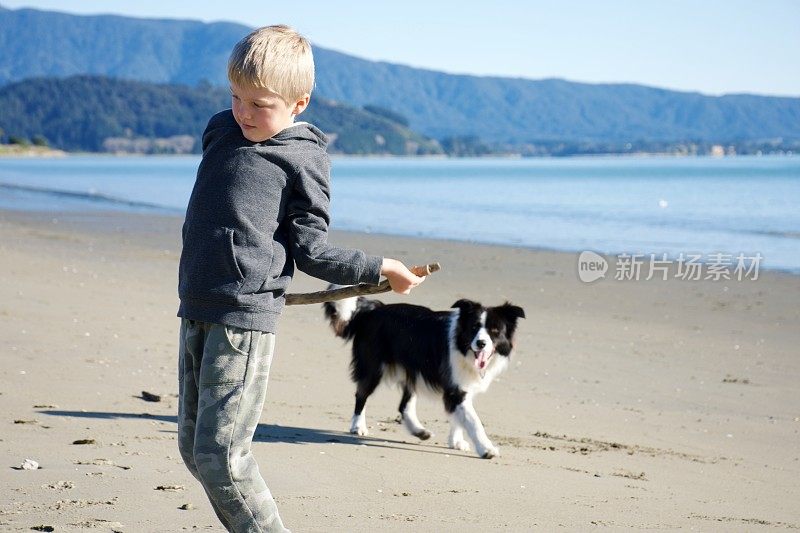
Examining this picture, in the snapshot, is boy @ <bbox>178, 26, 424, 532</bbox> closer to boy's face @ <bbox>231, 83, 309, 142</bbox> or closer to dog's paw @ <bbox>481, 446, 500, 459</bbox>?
boy's face @ <bbox>231, 83, 309, 142</bbox>

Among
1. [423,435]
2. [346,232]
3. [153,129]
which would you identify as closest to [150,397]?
[423,435]

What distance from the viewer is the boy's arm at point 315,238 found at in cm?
327

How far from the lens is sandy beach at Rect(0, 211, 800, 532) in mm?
4922

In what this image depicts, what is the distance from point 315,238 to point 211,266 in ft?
1.12

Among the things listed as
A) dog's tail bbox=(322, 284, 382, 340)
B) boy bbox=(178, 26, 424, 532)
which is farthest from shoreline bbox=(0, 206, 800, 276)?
boy bbox=(178, 26, 424, 532)

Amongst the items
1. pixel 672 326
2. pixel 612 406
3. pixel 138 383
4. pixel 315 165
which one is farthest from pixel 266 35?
pixel 672 326

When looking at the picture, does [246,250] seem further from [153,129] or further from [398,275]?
[153,129]

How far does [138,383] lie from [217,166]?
4830mm

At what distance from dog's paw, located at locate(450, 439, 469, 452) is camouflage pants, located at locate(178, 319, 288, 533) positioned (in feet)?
11.7

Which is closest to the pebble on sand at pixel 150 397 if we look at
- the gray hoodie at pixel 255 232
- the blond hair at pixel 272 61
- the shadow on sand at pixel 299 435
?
the shadow on sand at pixel 299 435

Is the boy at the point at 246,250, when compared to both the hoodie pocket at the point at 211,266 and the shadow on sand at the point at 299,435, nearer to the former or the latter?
the hoodie pocket at the point at 211,266

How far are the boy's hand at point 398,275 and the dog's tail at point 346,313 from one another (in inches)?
156

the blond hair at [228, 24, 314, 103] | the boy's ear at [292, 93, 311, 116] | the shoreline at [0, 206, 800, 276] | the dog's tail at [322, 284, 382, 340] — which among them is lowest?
the shoreline at [0, 206, 800, 276]

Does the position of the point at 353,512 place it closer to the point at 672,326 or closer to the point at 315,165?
the point at 315,165
